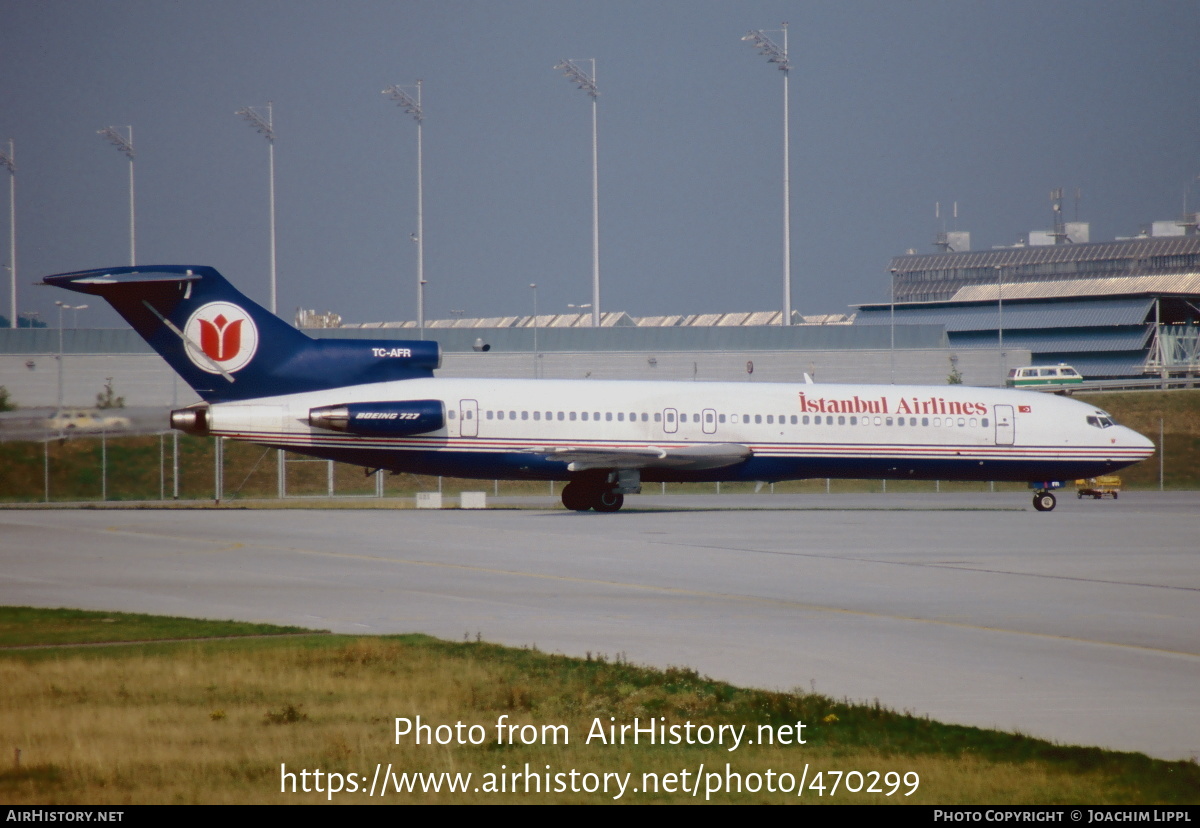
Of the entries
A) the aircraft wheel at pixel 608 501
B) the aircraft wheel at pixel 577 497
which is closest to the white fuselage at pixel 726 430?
the aircraft wheel at pixel 577 497

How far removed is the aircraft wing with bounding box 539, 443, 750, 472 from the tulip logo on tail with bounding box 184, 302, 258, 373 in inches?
331

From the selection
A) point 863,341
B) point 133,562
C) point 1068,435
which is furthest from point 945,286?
point 133,562

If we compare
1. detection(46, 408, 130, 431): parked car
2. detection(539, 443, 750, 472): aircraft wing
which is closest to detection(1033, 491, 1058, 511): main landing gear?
detection(539, 443, 750, 472): aircraft wing

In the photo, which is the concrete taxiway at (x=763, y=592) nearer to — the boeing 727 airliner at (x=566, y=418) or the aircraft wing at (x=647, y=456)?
the aircraft wing at (x=647, y=456)

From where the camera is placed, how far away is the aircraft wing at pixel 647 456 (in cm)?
3600

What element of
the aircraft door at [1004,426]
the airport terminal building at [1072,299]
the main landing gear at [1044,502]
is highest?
the airport terminal building at [1072,299]

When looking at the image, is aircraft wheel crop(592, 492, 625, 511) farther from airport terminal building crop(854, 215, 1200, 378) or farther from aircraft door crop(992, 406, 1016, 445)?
airport terminal building crop(854, 215, 1200, 378)

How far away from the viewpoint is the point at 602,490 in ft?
122

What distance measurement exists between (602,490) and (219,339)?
11.3m

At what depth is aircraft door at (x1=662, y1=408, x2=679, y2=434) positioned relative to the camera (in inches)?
1447

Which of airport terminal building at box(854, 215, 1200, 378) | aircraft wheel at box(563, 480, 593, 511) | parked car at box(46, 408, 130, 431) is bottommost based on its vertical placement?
aircraft wheel at box(563, 480, 593, 511)

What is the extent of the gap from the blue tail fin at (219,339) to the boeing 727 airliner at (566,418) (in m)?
0.04
